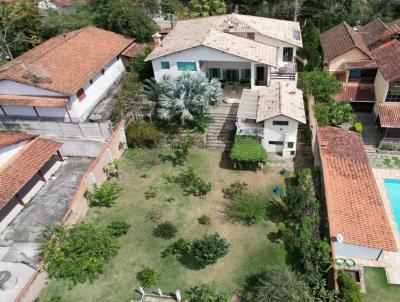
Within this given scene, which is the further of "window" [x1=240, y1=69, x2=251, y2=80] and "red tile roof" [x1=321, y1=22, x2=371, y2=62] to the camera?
"window" [x1=240, y1=69, x2=251, y2=80]

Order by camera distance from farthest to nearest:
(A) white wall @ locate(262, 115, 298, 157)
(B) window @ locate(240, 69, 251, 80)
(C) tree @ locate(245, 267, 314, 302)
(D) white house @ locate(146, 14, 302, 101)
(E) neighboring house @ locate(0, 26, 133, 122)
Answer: (B) window @ locate(240, 69, 251, 80) → (D) white house @ locate(146, 14, 302, 101) → (E) neighboring house @ locate(0, 26, 133, 122) → (A) white wall @ locate(262, 115, 298, 157) → (C) tree @ locate(245, 267, 314, 302)

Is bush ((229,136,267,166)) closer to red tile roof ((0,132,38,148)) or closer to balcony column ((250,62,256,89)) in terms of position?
balcony column ((250,62,256,89))

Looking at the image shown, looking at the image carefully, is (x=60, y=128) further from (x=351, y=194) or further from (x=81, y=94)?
(x=351, y=194)

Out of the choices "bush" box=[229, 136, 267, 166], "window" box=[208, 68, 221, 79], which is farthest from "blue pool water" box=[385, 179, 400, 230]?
"window" box=[208, 68, 221, 79]

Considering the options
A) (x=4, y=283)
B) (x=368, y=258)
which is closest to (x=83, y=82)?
(x=4, y=283)

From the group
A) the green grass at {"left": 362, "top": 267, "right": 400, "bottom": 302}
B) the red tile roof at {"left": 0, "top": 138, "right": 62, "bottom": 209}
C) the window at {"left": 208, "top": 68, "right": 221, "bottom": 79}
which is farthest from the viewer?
Answer: the window at {"left": 208, "top": 68, "right": 221, "bottom": 79}
